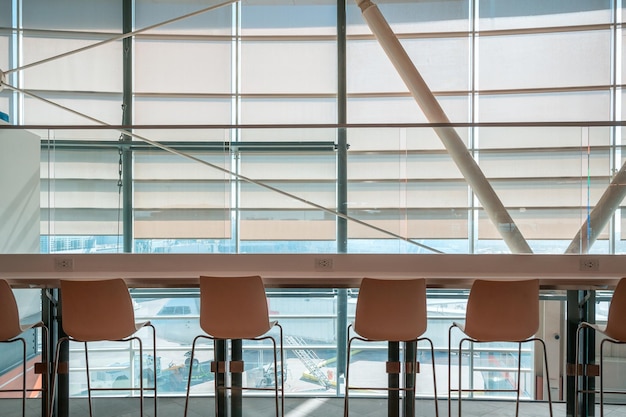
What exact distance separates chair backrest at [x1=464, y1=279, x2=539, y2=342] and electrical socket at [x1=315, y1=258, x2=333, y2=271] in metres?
1.10

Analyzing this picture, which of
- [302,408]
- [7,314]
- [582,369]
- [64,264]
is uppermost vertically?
[64,264]

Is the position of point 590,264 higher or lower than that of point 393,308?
higher

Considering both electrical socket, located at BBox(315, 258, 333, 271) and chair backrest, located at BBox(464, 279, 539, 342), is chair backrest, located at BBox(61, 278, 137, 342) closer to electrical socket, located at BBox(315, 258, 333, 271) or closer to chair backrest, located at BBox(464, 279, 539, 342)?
electrical socket, located at BBox(315, 258, 333, 271)

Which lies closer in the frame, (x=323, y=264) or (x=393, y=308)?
(x=393, y=308)

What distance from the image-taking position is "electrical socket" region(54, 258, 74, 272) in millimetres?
3216

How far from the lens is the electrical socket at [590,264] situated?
311 cm

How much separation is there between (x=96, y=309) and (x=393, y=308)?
5.06 feet

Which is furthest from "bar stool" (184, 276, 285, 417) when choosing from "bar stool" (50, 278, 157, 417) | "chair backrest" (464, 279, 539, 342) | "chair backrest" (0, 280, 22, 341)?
"chair backrest" (464, 279, 539, 342)

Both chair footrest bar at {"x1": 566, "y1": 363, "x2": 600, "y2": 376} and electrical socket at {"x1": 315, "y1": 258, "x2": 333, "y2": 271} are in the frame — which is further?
electrical socket at {"x1": 315, "y1": 258, "x2": 333, "y2": 271}

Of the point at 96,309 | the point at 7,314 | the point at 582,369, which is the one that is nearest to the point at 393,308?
the point at 582,369

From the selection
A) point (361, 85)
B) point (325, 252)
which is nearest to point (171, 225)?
point (325, 252)

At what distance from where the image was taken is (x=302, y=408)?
324 centimetres

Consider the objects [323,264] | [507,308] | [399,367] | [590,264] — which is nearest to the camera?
[507,308]

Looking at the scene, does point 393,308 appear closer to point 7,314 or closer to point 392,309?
point 392,309
